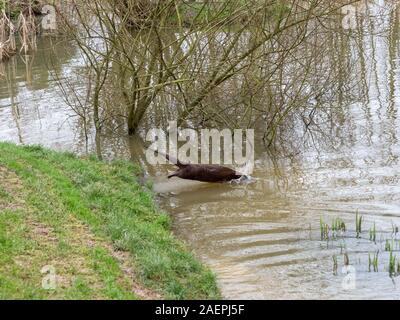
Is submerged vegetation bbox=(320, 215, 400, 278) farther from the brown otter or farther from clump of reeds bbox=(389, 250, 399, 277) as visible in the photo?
the brown otter

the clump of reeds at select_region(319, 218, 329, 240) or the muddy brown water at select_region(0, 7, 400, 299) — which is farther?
the clump of reeds at select_region(319, 218, 329, 240)

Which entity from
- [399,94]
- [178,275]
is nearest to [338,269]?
[178,275]

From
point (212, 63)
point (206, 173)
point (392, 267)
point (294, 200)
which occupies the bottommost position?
point (392, 267)

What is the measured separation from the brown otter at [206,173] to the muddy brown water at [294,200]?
0.57 feet

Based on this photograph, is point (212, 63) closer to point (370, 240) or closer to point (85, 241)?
point (370, 240)

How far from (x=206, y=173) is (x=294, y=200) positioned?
1.93 meters

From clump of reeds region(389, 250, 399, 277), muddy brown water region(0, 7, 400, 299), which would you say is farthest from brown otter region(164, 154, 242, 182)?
clump of reeds region(389, 250, 399, 277)

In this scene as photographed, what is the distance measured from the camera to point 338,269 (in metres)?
8.43

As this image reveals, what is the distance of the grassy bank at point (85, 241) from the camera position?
690 cm

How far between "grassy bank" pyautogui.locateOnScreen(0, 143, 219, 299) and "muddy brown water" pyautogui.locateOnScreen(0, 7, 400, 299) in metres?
0.63

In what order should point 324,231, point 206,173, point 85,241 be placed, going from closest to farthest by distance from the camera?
point 85,241, point 324,231, point 206,173

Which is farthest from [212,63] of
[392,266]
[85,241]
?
[392,266]

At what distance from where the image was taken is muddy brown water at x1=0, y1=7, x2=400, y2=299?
8281 millimetres

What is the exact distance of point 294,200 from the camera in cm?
1142
